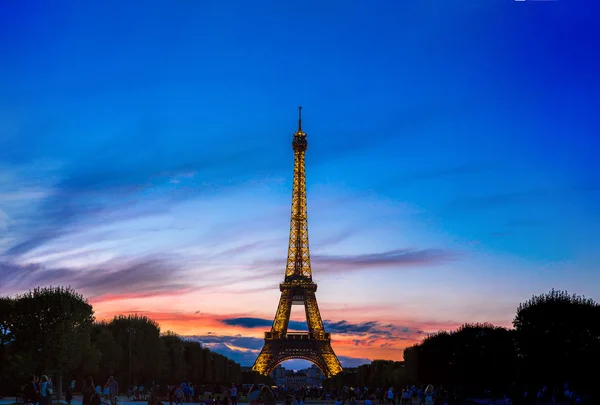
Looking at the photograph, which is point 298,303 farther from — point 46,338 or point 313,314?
point 46,338

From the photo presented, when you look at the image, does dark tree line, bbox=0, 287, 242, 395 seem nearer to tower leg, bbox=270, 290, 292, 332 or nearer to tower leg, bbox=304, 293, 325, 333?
tower leg, bbox=270, 290, 292, 332

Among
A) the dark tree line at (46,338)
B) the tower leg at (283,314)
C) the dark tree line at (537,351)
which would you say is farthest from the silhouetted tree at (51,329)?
the tower leg at (283,314)

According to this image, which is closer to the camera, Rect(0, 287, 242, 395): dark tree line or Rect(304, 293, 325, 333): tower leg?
Rect(0, 287, 242, 395): dark tree line

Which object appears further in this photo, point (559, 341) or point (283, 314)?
point (283, 314)

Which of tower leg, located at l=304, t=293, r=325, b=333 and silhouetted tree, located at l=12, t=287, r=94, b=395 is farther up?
tower leg, located at l=304, t=293, r=325, b=333

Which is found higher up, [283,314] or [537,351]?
[283,314]

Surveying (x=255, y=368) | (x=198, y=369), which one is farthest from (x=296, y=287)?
(x=198, y=369)

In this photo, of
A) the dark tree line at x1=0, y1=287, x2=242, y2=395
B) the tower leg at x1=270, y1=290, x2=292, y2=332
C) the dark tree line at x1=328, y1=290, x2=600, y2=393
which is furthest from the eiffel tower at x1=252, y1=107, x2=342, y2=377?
the dark tree line at x1=0, y1=287, x2=242, y2=395

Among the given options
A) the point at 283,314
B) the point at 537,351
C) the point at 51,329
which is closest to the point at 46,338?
the point at 51,329
